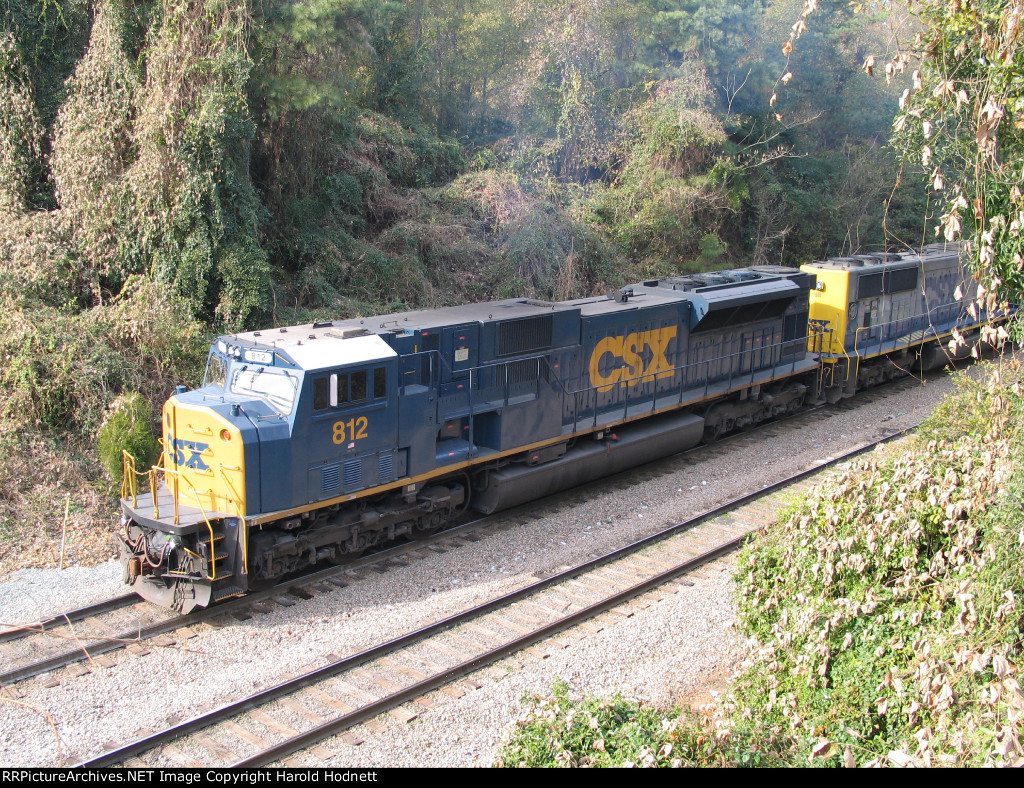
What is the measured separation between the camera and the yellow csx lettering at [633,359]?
13.9 meters

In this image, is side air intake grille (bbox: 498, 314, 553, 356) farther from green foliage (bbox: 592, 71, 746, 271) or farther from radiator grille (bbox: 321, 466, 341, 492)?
green foliage (bbox: 592, 71, 746, 271)

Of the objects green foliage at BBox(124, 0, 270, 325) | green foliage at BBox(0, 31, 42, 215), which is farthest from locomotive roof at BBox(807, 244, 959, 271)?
green foliage at BBox(0, 31, 42, 215)

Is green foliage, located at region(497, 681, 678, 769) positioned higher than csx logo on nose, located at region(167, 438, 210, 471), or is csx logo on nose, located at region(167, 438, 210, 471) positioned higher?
csx logo on nose, located at region(167, 438, 210, 471)

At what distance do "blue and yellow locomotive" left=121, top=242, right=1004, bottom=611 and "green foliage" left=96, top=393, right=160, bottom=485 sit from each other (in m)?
0.46

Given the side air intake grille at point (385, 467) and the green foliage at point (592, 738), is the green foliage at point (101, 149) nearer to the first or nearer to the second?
the side air intake grille at point (385, 467)

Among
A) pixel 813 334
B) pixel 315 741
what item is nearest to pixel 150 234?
pixel 315 741

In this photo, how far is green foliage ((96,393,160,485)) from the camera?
12.8m

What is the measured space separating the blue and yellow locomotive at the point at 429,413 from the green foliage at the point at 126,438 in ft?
1.52

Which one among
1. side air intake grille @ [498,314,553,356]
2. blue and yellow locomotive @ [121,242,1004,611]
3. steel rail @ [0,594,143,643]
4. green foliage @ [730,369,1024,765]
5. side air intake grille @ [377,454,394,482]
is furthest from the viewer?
side air intake grille @ [498,314,553,356]

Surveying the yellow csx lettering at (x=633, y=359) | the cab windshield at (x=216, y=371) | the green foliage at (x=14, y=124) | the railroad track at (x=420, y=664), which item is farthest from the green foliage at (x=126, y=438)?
the yellow csx lettering at (x=633, y=359)

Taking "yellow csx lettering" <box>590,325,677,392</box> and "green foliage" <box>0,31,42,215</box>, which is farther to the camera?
"green foliage" <box>0,31,42,215</box>

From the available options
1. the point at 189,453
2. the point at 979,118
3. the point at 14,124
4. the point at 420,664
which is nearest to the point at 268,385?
the point at 189,453

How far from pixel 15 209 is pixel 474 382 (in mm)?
11633

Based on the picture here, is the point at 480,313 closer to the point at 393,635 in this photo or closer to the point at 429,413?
the point at 429,413
